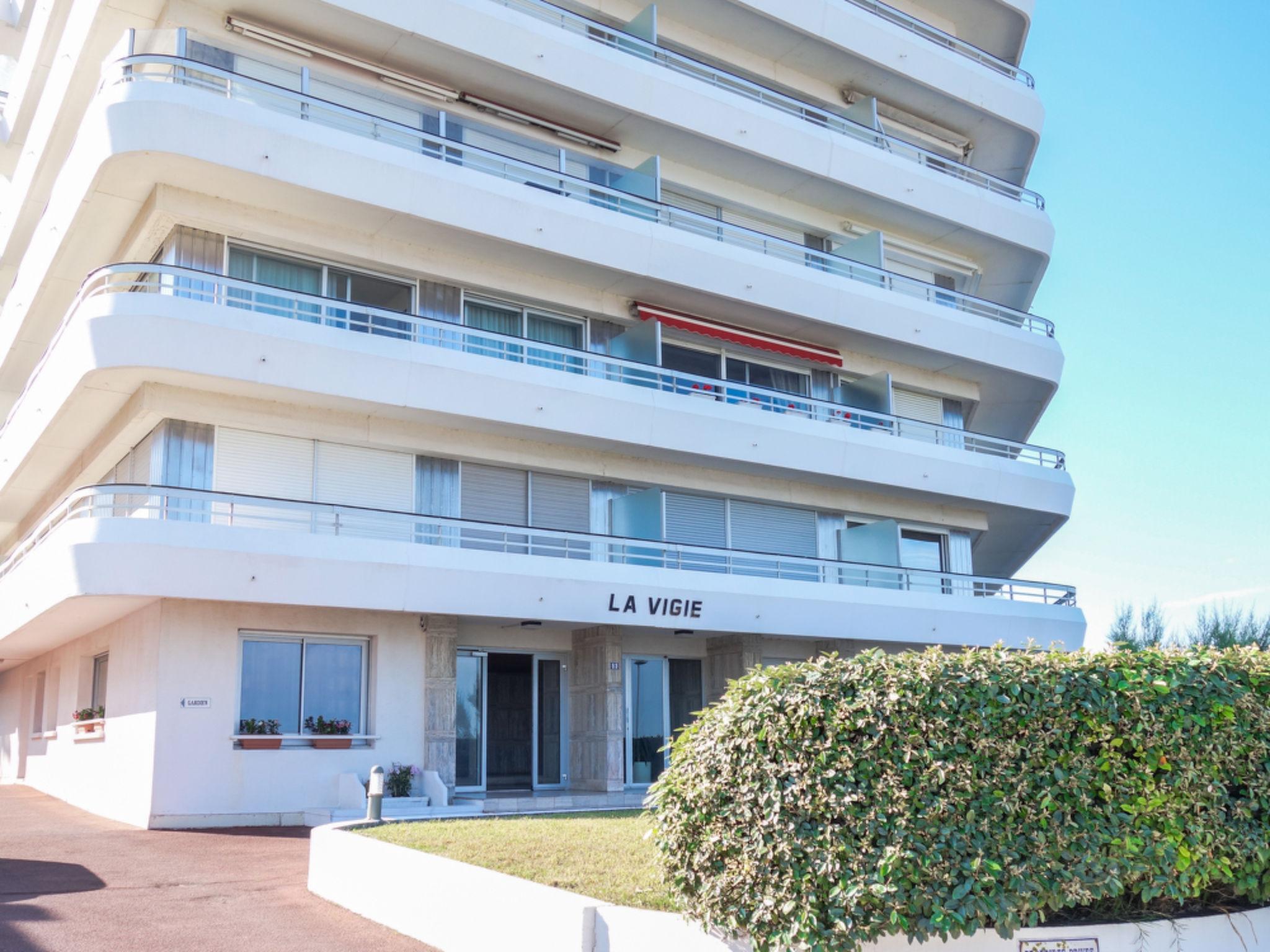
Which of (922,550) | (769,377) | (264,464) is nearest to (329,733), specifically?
(264,464)

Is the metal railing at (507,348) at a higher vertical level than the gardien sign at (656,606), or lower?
higher

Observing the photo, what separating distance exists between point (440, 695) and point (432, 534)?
109 inches

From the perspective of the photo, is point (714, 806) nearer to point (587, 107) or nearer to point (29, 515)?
point (587, 107)

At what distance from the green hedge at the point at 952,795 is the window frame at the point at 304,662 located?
Result: 1208 cm

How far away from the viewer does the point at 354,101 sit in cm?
2112

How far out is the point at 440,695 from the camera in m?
20.0

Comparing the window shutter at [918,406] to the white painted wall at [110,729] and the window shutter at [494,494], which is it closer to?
the window shutter at [494,494]

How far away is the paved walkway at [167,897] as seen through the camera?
9383mm

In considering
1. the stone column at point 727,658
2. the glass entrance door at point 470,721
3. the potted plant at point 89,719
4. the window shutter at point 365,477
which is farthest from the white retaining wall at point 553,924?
the stone column at point 727,658

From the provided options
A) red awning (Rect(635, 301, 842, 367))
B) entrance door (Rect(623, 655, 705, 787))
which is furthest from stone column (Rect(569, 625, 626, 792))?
red awning (Rect(635, 301, 842, 367))

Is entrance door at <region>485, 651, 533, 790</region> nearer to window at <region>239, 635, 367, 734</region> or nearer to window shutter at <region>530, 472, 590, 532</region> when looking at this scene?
window shutter at <region>530, 472, 590, 532</region>

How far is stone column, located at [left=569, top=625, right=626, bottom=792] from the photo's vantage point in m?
21.5

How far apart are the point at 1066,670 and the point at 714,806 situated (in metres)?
2.47

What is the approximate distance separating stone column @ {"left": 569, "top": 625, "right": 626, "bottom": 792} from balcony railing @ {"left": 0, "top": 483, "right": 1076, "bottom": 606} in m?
1.67
